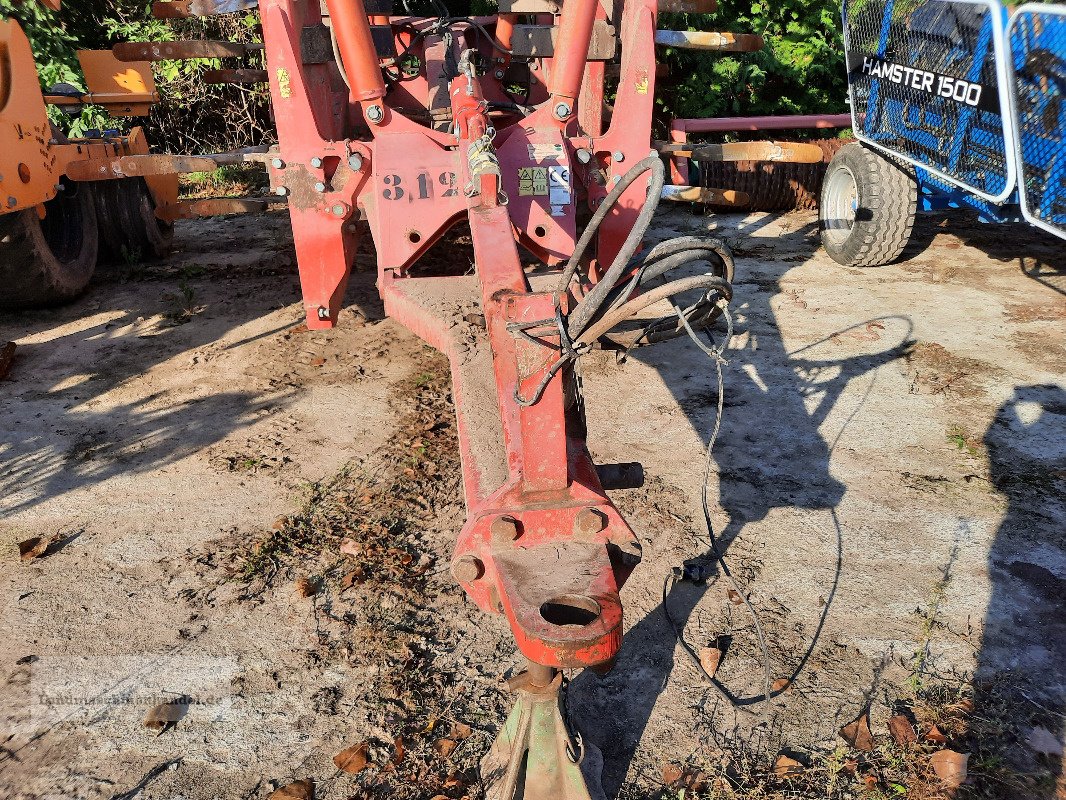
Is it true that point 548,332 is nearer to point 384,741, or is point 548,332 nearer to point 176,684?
point 384,741

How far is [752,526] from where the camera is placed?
10.8 ft

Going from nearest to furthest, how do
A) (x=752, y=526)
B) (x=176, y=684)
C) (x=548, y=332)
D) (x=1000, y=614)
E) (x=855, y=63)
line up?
(x=548, y=332) → (x=176, y=684) → (x=1000, y=614) → (x=752, y=526) → (x=855, y=63)

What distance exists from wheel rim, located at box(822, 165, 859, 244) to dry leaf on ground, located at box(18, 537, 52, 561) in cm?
578

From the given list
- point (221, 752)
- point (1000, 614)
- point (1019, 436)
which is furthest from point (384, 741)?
point (1019, 436)

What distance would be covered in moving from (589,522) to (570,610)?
23 centimetres

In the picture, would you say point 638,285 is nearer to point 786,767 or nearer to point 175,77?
point 786,767

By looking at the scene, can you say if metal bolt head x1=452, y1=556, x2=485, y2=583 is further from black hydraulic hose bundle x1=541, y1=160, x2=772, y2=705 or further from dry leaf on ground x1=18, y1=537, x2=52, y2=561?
dry leaf on ground x1=18, y1=537, x2=52, y2=561

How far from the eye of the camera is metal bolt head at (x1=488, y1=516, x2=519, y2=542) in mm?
1954

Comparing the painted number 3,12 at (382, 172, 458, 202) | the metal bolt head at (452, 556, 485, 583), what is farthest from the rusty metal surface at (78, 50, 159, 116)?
the metal bolt head at (452, 556, 485, 583)

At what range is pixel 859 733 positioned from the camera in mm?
2398

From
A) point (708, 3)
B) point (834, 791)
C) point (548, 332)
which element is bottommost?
point (834, 791)

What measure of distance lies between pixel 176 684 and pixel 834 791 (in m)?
2.00

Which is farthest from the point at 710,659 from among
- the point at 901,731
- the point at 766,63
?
the point at 766,63

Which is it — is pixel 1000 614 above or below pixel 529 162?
below
